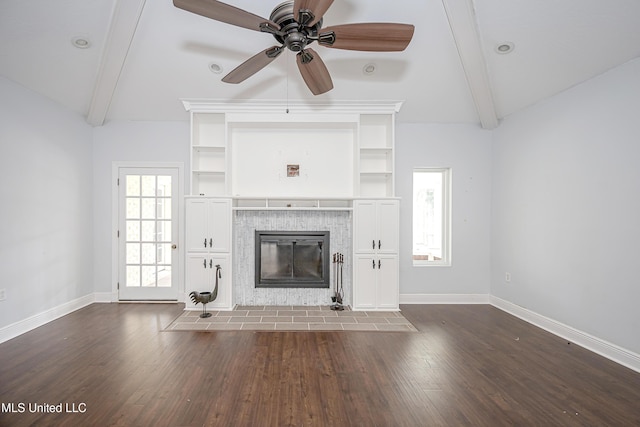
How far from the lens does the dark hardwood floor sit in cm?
198

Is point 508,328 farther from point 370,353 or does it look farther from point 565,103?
point 565,103

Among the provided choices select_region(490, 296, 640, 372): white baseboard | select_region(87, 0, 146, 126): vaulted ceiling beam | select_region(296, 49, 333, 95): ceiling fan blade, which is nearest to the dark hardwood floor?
select_region(490, 296, 640, 372): white baseboard

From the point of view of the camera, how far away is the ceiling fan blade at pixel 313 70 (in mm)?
2325

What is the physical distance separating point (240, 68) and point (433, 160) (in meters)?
3.19

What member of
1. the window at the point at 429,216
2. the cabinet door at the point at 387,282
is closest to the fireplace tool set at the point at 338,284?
the cabinet door at the point at 387,282

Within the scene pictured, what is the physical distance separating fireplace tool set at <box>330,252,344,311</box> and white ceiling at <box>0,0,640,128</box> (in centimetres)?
225

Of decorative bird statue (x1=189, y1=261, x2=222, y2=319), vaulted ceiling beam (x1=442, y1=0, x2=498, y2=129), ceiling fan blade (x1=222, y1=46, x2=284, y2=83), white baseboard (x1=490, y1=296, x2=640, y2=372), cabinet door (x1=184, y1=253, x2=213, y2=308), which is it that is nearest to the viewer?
ceiling fan blade (x1=222, y1=46, x2=284, y2=83)

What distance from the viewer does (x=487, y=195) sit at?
4523mm

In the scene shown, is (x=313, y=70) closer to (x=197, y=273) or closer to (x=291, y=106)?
(x=291, y=106)

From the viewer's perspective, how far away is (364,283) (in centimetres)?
406

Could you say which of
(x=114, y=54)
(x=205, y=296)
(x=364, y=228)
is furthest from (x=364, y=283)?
(x=114, y=54)

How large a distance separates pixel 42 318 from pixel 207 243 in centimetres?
207

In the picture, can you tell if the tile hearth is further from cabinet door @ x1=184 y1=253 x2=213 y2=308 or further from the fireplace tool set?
cabinet door @ x1=184 y1=253 x2=213 y2=308

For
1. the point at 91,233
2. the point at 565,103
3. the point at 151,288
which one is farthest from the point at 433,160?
the point at 91,233
